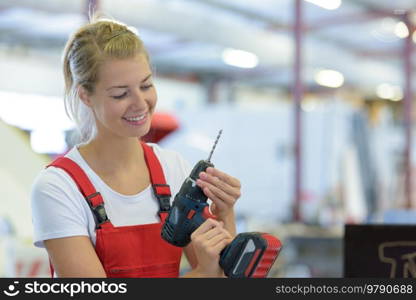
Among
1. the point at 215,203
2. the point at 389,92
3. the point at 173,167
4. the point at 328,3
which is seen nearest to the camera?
the point at 215,203

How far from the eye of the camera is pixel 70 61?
1521 mm

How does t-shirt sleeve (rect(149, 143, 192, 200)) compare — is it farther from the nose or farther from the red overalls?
the nose

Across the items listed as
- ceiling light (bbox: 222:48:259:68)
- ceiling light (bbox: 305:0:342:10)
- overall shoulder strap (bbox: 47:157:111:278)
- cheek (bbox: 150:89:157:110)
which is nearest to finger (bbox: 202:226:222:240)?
overall shoulder strap (bbox: 47:157:111:278)

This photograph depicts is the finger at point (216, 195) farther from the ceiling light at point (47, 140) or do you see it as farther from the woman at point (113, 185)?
the ceiling light at point (47, 140)

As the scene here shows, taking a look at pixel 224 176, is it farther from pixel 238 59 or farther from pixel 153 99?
pixel 238 59

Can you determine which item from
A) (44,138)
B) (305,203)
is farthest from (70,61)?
(305,203)

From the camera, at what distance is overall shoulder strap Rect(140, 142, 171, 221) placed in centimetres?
151

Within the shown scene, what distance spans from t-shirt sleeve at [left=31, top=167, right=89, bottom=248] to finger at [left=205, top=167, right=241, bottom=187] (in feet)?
0.89

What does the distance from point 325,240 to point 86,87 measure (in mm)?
4881

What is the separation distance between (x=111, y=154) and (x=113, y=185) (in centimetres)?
8

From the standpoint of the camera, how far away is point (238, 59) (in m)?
12.4

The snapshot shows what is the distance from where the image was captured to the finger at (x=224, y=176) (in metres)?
1.41

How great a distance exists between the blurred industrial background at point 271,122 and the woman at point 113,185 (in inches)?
66.0

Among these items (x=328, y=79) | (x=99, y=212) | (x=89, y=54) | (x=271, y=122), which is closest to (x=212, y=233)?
(x=99, y=212)
